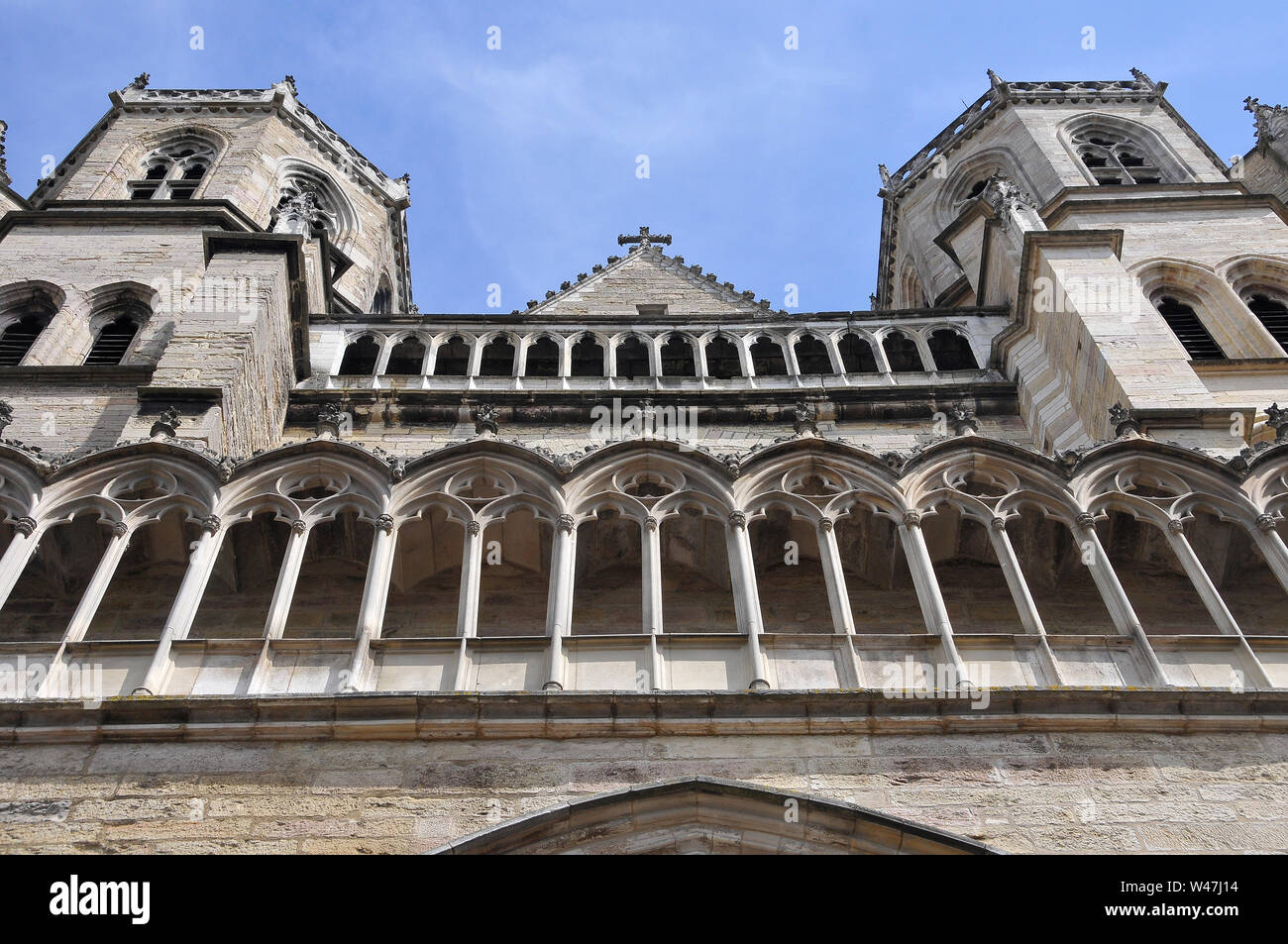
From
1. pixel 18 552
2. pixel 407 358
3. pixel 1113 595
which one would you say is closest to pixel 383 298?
pixel 407 358

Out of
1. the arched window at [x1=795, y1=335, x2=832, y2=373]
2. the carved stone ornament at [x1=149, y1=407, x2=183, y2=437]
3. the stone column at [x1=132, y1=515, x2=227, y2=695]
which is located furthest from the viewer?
the arched window at [x1=795, y1=335, x2=832, y2=373]

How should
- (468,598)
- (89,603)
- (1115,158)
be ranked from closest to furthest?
1. (89,603)
2. (468,598)
3. (1115,158)

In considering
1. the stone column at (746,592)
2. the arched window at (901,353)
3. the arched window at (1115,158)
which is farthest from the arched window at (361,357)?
the arched window at (1115,158)

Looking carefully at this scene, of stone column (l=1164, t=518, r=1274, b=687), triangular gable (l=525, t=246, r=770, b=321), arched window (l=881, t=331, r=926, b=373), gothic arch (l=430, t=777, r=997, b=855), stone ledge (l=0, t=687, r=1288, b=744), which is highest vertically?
triangular gable (l=525, t=246, r=770, b=321)

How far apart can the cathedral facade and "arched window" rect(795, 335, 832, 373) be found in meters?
0.12

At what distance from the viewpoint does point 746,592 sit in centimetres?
1021

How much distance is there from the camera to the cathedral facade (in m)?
8.52

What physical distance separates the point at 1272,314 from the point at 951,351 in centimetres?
430

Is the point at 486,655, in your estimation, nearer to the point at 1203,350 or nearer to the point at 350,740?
the point at 350,740

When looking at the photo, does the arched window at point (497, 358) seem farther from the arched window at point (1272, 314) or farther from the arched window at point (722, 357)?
the arched window at point (1272, 314)

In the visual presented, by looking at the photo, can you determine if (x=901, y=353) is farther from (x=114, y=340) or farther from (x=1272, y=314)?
(x=114, y=340)

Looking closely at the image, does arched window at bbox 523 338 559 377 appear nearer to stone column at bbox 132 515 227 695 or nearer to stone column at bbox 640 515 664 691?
stone column at bbox 132 515 227 695

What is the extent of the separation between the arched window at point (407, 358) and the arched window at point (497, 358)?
34.8 inches

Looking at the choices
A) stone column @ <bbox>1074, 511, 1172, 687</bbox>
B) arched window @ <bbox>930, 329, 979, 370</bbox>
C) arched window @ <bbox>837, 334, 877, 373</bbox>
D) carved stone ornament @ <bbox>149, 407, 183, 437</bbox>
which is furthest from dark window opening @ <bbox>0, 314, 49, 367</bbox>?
stone column @ <bbox>1074, 511, 1172, 687</bbox>
